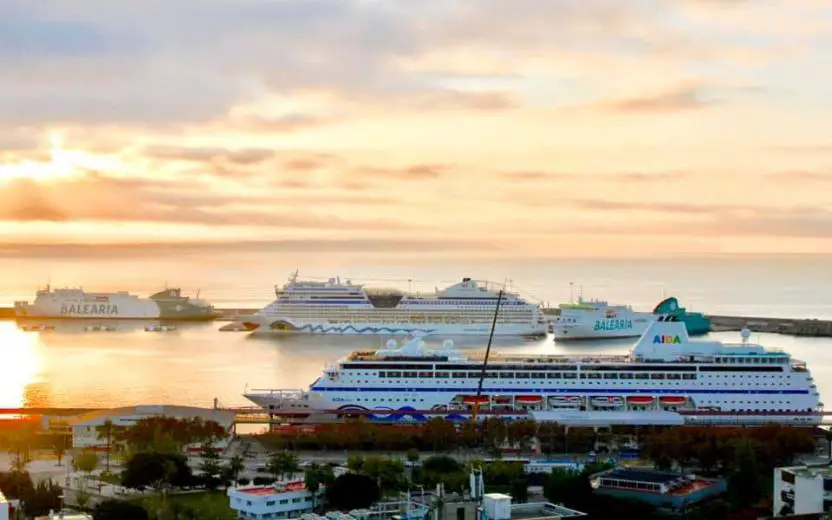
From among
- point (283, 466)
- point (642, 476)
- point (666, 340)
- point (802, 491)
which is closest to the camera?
point (802, 491)

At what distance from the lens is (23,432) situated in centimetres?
1961

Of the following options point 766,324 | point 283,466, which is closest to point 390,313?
point 766,324

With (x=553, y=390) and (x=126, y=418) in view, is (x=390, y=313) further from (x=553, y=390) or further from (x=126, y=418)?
(x=126, y=418)

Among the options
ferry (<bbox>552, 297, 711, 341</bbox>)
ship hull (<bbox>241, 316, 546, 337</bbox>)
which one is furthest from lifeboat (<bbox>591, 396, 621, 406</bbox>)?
ship hull (<bbox>241, 316, 546, 337</bbox>)

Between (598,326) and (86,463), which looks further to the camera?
(598,326)

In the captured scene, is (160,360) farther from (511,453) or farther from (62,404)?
(511,453)

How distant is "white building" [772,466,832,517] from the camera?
14.0m

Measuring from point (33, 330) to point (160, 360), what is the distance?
47.8 ft

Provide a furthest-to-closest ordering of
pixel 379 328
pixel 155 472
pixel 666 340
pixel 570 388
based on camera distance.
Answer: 1. pixel 379 328
2. pixel 666 340
3. pixel 570 388
4. pixel 155 472

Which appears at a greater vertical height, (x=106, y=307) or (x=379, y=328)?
(x=106, y=307)

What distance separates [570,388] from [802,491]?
322 inches

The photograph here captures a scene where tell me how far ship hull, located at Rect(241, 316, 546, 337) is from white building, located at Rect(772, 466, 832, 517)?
94.3 ft

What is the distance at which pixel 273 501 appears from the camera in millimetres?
14594

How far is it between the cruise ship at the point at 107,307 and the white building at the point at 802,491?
38.6 metres
